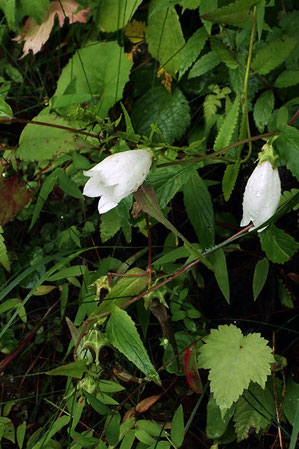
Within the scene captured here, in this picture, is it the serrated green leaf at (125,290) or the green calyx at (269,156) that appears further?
the serrated green leaf at (125,290)

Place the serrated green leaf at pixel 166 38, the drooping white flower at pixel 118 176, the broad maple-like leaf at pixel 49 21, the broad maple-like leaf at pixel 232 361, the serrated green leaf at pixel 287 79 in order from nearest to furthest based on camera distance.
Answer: the drooping white flower at pixel 118 176 → the broad maple-like leaf at pixel 232 361 → the serrated green leaf at pixel 287 79 → the serrated green leaf at pixel 166 38 → the broad maple-like leaf at pixel 49 21

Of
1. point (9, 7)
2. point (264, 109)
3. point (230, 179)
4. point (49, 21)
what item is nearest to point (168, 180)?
point (230, 179)

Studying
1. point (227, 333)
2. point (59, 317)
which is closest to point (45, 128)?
point (59, 317)

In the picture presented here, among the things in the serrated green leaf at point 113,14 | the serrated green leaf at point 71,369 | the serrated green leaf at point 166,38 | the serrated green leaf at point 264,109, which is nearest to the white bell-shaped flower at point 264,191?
the serrated green leaf at point 264,109

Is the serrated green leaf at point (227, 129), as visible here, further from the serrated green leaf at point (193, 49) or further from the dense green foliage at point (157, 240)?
the serrated green leaf at point (193, 49)

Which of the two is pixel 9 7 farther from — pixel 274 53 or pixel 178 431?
pixel 178 431
